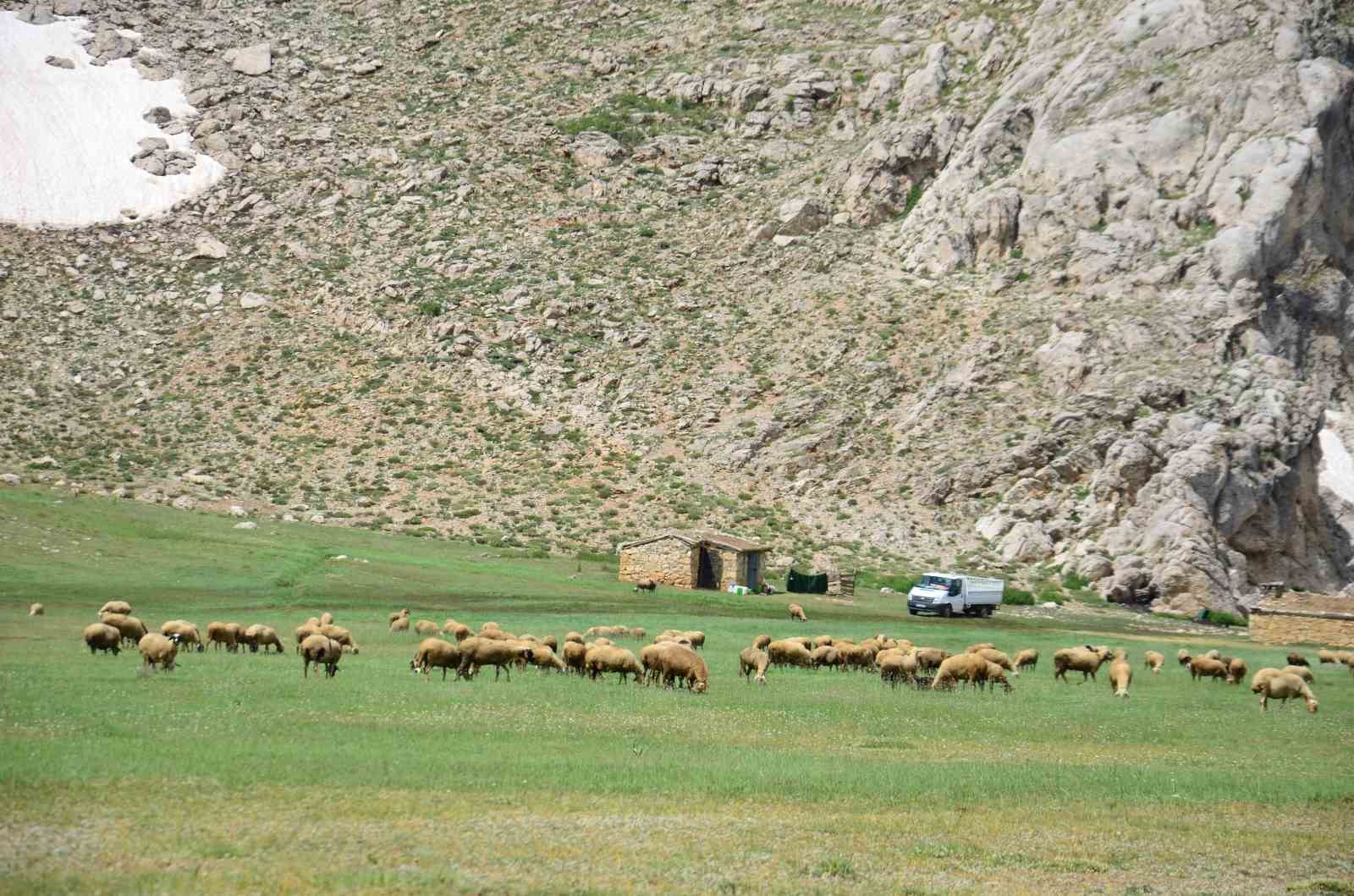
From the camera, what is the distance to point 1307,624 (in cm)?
5450

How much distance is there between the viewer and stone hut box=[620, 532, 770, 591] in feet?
206

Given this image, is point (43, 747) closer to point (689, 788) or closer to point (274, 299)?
point (689, 788)

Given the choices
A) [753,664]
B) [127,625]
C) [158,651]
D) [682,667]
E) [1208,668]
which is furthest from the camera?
[1208,668]

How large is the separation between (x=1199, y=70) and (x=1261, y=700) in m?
61.4

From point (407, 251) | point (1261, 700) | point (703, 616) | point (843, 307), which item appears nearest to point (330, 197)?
point (407, 251)

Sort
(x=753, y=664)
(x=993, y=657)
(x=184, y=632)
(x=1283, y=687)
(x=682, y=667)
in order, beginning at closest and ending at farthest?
1. (x=682, y=667)
2. (x=1283, y=687)
3. (x=184, y=632)
4. (x=753, y=664)
5. (x=993, y=657)

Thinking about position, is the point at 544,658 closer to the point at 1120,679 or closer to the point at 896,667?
the point at 896,667

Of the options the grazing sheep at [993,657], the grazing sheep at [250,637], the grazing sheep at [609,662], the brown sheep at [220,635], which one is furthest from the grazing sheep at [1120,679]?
the brown sheep at [220,635]

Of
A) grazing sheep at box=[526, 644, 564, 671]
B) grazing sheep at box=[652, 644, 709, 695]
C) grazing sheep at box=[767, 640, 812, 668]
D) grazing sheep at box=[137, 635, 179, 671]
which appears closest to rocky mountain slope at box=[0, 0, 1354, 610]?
grazing sheep at box=[767, 640, 812, 668]

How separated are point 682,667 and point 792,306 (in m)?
57.4

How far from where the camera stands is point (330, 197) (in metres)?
96.0

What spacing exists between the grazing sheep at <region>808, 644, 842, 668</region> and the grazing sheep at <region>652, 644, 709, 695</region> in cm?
708

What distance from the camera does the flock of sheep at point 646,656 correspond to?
30.1m

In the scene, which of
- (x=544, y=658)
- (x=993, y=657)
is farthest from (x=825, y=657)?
(x=544, y=658)
